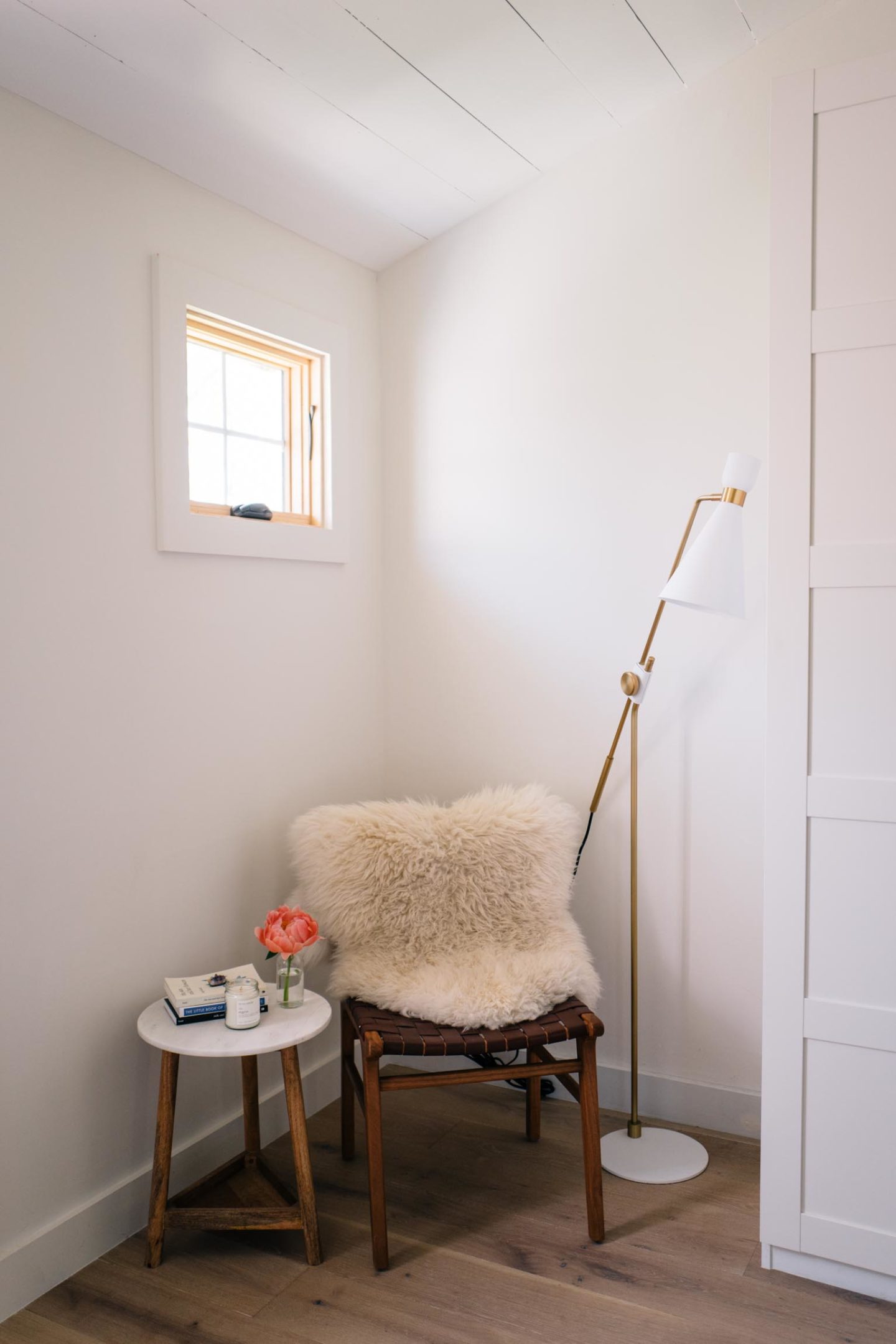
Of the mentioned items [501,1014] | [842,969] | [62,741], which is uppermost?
[62,741]

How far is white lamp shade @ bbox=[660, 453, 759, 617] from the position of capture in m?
2.02

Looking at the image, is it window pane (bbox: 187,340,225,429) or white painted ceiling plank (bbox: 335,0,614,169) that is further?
window pane (bbox: 187,340,225,429)

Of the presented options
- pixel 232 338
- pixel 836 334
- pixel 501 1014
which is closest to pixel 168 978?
pixel 501 1014

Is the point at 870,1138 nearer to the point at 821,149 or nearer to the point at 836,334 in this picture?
the point at 836,334

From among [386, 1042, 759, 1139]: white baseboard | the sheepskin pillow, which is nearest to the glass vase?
the sheepskin pillow

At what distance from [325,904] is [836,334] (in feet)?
5.14

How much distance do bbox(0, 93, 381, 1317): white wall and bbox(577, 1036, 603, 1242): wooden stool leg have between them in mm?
845

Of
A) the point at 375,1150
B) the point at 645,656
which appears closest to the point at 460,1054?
the point at 375,1150

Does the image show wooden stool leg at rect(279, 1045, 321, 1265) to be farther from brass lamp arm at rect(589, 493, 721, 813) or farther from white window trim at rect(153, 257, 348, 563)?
white window trim at rect(153, 257, 348, 563)

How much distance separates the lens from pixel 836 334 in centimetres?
179

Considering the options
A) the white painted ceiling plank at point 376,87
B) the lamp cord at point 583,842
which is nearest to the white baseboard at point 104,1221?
the lamp cord at point 583,842

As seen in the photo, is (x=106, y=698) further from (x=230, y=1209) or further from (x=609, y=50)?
(x=609, y=50)

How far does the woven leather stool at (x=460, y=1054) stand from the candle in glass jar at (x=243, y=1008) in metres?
0.22

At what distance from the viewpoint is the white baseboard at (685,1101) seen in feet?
7.98
